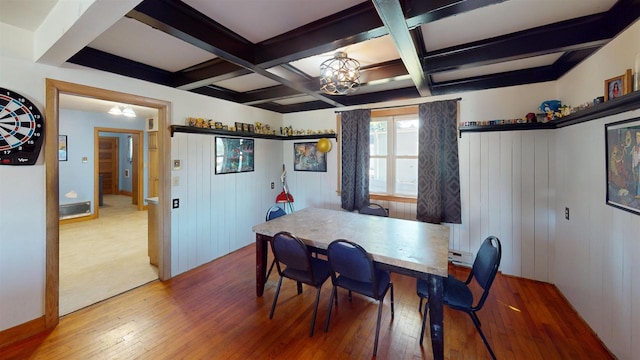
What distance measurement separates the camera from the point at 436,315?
166 centimetres

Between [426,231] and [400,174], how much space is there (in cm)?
154

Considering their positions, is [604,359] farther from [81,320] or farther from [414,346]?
[81,320]

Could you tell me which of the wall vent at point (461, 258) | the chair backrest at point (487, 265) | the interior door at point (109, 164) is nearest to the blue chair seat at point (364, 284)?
the chair backrest at point (487, 265)

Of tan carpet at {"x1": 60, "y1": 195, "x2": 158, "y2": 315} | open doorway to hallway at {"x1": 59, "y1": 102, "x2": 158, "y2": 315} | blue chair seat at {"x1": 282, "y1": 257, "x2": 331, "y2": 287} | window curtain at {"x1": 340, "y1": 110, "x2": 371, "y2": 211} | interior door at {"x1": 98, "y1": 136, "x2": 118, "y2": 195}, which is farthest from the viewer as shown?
interior door at {"x1": 98, "y1": 136, "x2": 118, "y2": 195}

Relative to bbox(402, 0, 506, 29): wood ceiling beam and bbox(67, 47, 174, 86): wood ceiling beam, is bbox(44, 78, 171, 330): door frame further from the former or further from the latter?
bbox(402, 0, 506, 29): wood ceiling beam

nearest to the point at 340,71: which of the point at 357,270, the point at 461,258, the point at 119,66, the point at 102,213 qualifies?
the point at 357,270

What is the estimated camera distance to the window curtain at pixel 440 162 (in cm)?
314

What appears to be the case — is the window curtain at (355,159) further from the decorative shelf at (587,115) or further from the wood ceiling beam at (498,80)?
the decorative shelf at (587,115)

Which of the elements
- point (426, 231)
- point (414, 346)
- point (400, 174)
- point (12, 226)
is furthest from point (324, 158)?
point (12, 226)

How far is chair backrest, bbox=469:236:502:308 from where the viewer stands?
166cm

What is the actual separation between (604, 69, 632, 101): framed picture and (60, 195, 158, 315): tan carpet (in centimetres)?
468

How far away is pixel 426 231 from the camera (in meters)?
2.33

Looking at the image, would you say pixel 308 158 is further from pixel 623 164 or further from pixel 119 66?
pixel 623 164

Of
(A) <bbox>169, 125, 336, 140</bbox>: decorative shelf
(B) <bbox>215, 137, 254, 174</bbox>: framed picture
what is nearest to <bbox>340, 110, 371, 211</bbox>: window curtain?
(A) <bbox>169, 125, 336, 140</bbox>: decorative shelf
